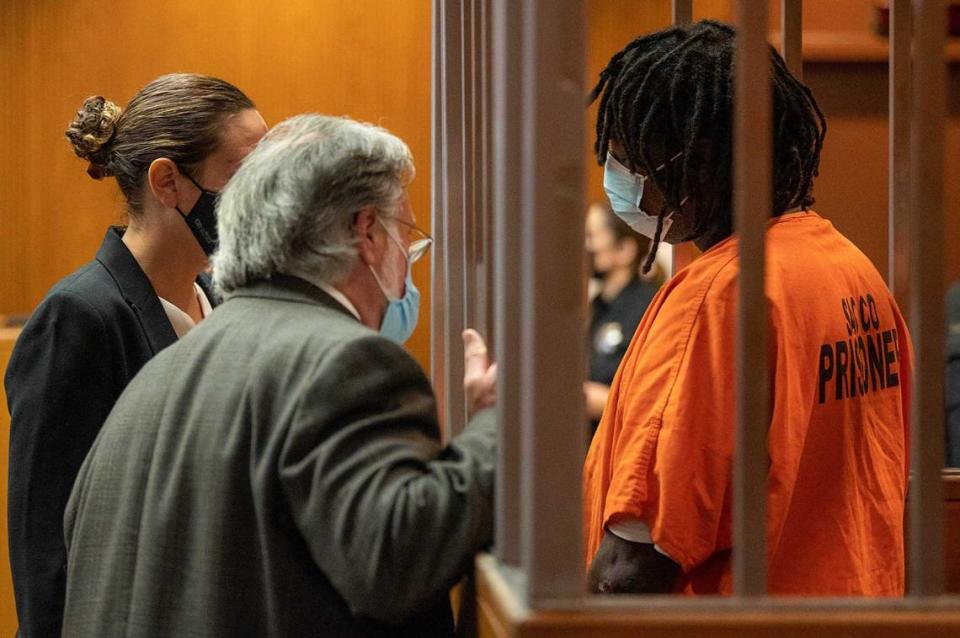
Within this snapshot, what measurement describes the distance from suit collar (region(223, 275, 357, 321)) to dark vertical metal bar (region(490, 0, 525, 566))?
30cm

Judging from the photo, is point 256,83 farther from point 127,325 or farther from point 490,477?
point 490,477

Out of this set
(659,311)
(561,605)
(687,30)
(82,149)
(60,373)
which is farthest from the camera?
(82,149)

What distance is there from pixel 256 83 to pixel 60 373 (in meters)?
1.87

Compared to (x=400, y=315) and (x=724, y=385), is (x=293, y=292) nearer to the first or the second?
(x=400, y=315)

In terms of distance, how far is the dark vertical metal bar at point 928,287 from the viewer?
1026 millimetres

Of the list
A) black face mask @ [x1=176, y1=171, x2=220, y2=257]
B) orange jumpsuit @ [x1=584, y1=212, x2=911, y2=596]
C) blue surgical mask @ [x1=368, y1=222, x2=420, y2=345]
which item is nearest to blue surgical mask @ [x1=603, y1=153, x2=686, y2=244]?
orange jumpsuit @ [x1=584, y1=212, x2=911, y2=596]

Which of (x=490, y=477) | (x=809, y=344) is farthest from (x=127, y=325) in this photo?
(x=809, y=344)

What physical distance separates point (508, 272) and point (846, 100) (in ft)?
9.38

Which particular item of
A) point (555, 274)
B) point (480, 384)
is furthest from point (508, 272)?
point (480, 384)

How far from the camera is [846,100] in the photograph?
12.2ft

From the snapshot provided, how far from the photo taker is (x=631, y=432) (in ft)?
4.72

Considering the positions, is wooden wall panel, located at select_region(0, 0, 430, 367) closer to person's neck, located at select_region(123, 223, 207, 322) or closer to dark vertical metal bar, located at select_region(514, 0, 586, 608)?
person's neck, located at select_region(123, 223, 207, 322)

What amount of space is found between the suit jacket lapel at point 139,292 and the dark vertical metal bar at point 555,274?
39.9 inches

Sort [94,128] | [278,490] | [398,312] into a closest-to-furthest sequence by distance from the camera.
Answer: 1. [278,490]
2. [398,312]
3. [94,128]
